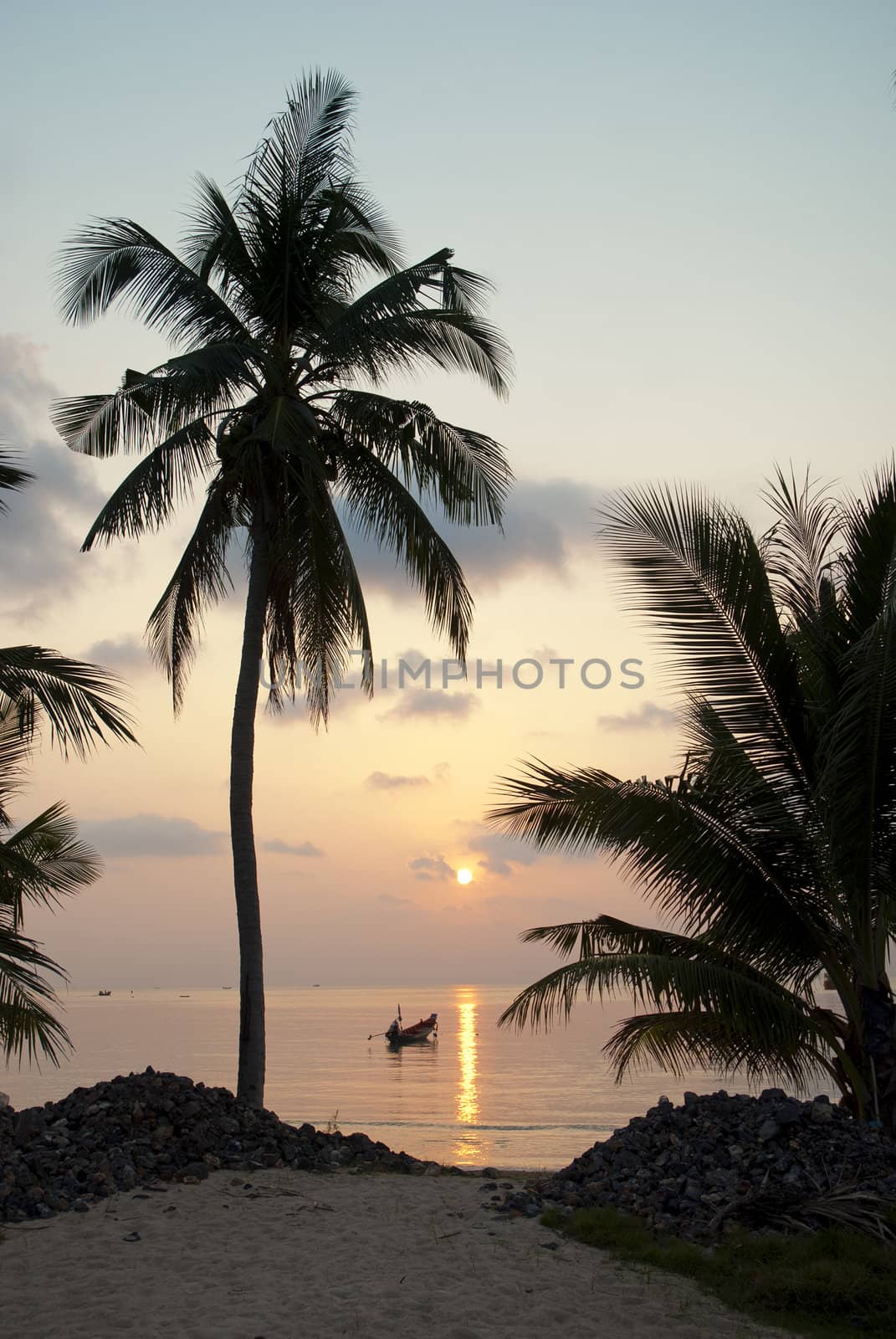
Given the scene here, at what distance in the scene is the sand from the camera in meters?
6.31

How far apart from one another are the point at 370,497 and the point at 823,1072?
815cm

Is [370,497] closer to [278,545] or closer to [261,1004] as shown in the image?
[278,545]

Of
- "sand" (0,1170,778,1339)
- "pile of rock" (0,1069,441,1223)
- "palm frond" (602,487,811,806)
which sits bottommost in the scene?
"sand" (0,1170,778,1339)

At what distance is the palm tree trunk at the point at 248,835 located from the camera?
1200cm

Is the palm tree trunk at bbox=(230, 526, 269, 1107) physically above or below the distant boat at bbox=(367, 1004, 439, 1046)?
above

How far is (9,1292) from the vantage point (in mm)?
6789

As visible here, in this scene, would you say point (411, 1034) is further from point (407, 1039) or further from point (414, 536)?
point (414, 536)

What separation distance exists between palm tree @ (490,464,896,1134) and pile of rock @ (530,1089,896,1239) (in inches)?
15.5

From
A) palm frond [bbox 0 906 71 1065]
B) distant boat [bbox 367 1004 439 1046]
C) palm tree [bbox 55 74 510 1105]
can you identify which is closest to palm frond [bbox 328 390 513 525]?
palm tree [bbox 55 74 510 1105]

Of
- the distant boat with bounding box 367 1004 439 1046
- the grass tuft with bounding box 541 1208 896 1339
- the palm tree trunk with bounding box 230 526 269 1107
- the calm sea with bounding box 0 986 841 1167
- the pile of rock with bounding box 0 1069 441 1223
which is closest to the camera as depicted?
the grass tuft with bounding box 541 1208 896 1339

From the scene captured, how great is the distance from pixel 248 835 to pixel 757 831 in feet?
19.4

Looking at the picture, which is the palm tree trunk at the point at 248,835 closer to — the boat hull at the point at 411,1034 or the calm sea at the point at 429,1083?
the calm sea at the point at 429,1083

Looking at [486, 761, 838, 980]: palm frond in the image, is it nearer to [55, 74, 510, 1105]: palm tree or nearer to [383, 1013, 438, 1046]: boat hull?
[55, 74, 510, 1105]: palm tree

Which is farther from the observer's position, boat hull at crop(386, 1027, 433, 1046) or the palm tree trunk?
boat hull at crop(386, 1027, 433, 1046)
